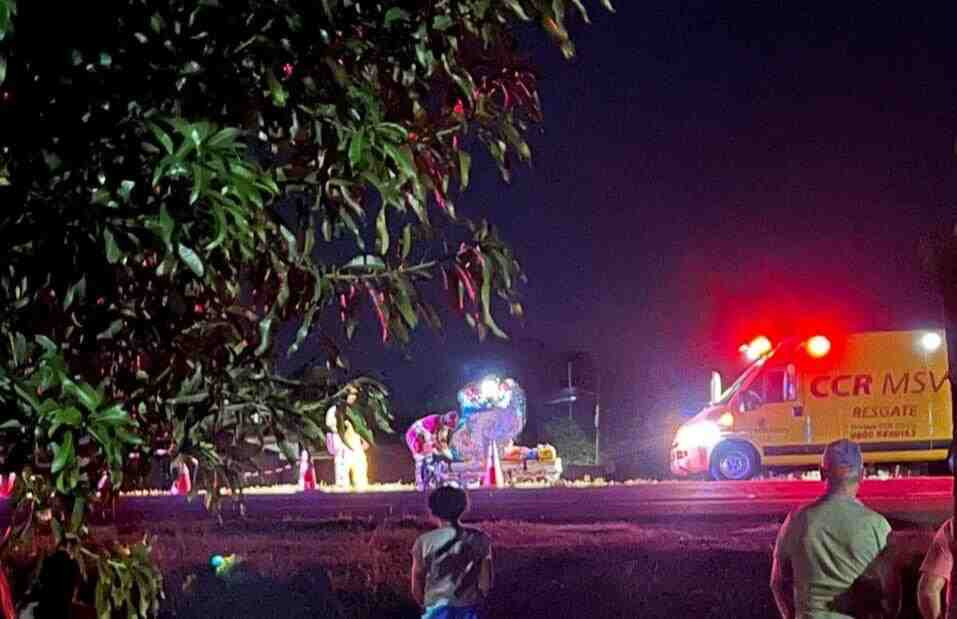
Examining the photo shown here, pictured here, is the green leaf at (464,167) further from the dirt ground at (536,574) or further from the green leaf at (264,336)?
the dirt ground at (536,574)

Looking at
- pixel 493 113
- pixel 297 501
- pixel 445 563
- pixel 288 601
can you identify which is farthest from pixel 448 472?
pixel 493 113

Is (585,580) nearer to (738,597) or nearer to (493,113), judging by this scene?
(738,597)

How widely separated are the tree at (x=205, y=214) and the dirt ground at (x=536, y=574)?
579cm

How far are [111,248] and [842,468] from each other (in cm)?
376

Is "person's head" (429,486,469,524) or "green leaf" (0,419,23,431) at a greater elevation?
"green leaf" (0,419,23,431)

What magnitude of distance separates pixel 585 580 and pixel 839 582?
520 cm

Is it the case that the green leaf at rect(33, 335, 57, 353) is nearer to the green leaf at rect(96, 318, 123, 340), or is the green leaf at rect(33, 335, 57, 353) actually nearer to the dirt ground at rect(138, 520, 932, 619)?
the green leaf at rect(96, 318, 123, 340)

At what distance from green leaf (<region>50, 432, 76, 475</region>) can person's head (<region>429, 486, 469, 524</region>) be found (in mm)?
4536

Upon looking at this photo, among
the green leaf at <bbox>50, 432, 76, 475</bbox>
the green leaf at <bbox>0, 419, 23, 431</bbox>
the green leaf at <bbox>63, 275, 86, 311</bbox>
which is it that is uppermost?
the green leaf at <bbox>63, 275, 86, 311</bbox>

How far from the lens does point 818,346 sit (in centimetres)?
2461

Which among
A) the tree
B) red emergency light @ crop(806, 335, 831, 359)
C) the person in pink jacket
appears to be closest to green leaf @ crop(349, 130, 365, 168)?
the tree

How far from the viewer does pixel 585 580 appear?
1097 cm

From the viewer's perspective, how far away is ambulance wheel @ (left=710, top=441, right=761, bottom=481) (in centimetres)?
2416

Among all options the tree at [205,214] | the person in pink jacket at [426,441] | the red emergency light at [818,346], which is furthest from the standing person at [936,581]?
the red emergency light at [818,346]
